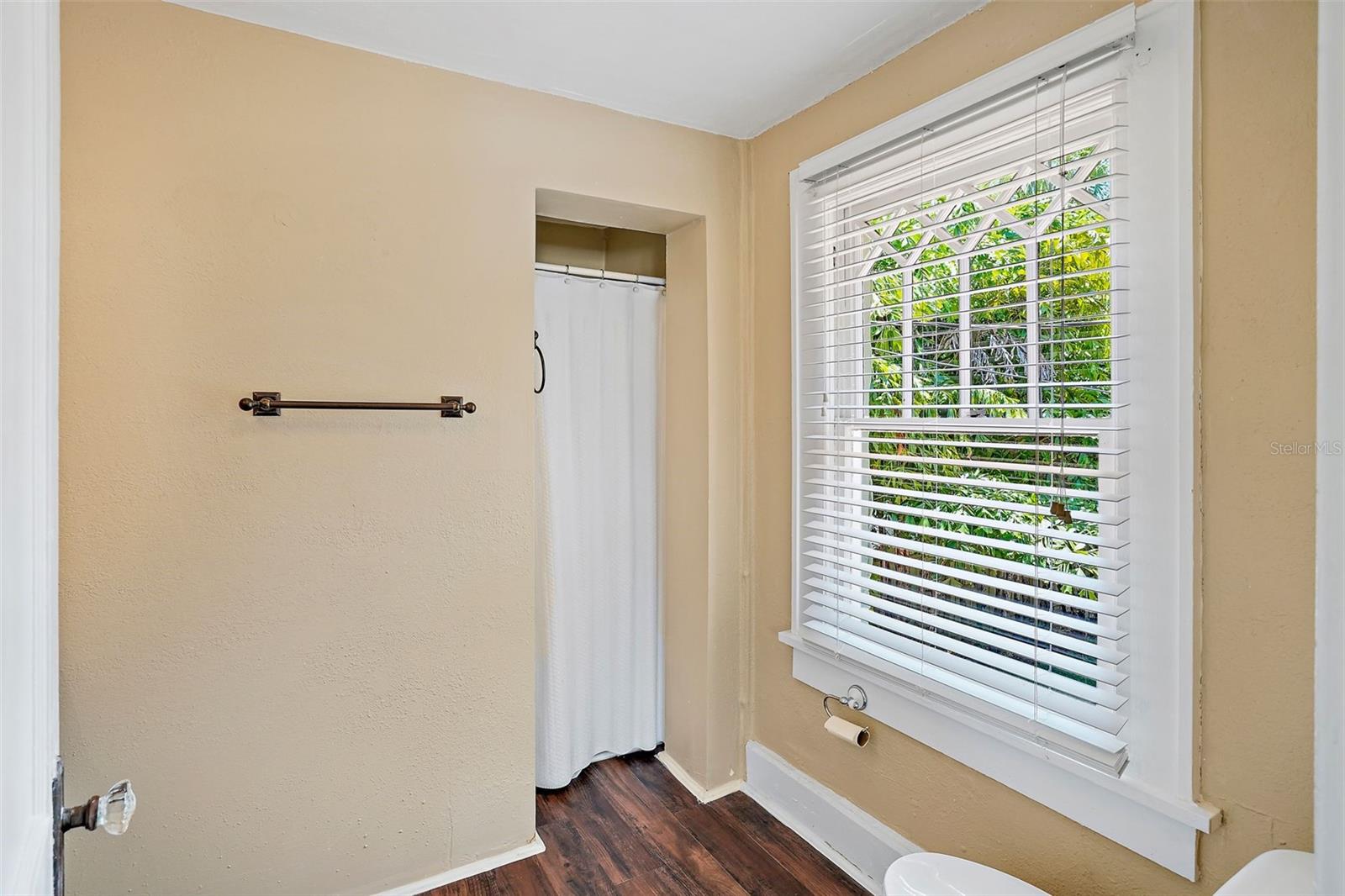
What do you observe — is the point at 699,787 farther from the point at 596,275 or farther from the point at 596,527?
the point at 596,275

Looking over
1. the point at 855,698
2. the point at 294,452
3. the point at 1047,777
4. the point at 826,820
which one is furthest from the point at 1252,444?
the point at 294,452

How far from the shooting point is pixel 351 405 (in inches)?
68.2

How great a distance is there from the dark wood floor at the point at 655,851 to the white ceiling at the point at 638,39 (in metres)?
2.26

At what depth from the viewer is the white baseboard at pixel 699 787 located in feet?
7.66

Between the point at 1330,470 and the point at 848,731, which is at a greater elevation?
the point at 1330,470

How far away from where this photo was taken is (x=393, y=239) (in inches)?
72.6

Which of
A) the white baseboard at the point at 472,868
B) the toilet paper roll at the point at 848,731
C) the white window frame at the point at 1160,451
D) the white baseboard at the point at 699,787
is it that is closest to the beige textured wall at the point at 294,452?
the white baseboard at the point at 472,868

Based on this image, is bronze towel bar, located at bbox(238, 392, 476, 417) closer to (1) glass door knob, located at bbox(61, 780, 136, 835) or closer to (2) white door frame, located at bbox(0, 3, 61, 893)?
(2) white door frame, located at bbox(0, 3, 61, 893)

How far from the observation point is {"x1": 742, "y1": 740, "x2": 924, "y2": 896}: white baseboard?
1.91 meters

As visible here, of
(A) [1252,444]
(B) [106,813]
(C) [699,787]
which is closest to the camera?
(B) [106,813]

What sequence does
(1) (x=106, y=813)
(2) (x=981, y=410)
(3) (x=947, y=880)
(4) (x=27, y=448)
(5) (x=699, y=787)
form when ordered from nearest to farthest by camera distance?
(4) (x=27, y=448)
(1) (x=106, y=813)
(3) (x=947, y=880)
(2) (x=981, y=410)
(5) (x=699, y=787)

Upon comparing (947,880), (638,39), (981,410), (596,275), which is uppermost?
(638,39)

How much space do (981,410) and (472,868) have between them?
1.89 metres

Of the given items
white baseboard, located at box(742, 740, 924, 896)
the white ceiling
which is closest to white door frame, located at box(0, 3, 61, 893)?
the white ceiling
